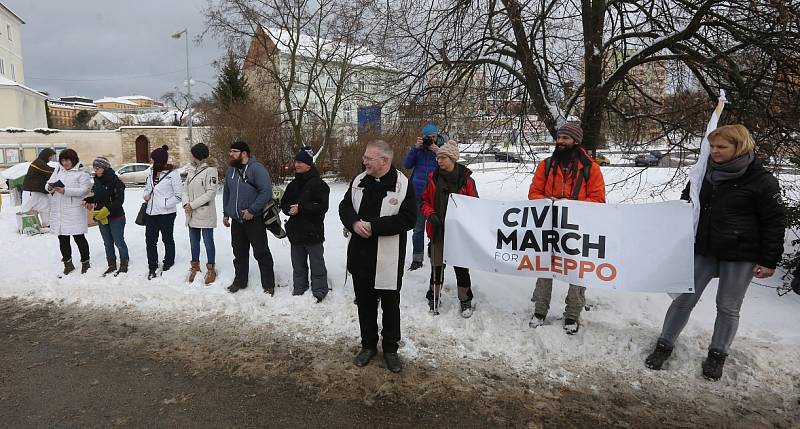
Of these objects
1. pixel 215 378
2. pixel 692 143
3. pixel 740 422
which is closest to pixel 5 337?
pixel 215 378

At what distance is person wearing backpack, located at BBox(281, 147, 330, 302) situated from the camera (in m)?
5.36

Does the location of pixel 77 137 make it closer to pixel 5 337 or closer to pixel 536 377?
pixel 5 337

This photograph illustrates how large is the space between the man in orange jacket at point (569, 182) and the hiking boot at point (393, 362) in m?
1.50

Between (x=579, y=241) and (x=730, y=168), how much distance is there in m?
1.31

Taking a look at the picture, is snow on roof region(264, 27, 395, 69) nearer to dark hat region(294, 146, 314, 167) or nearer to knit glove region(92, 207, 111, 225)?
knit glove region(92, 207, 111, 225)

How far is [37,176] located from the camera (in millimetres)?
7938

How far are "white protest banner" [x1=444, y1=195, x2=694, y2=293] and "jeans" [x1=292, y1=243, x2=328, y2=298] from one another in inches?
61.8

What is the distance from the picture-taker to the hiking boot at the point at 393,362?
4027 mm

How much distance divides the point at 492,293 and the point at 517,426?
7.60 feet

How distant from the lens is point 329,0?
696 inches

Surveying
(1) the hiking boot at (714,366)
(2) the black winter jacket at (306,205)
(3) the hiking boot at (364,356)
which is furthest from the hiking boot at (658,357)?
(2) the black winter jacket at (306,205)

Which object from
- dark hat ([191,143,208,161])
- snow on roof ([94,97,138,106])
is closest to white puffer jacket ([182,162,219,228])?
dark hat ([191,143,208,161])

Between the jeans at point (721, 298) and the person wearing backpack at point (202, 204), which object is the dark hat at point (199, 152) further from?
the jeans at point (721, 298)

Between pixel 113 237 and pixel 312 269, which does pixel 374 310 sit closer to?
pixel 312 269
